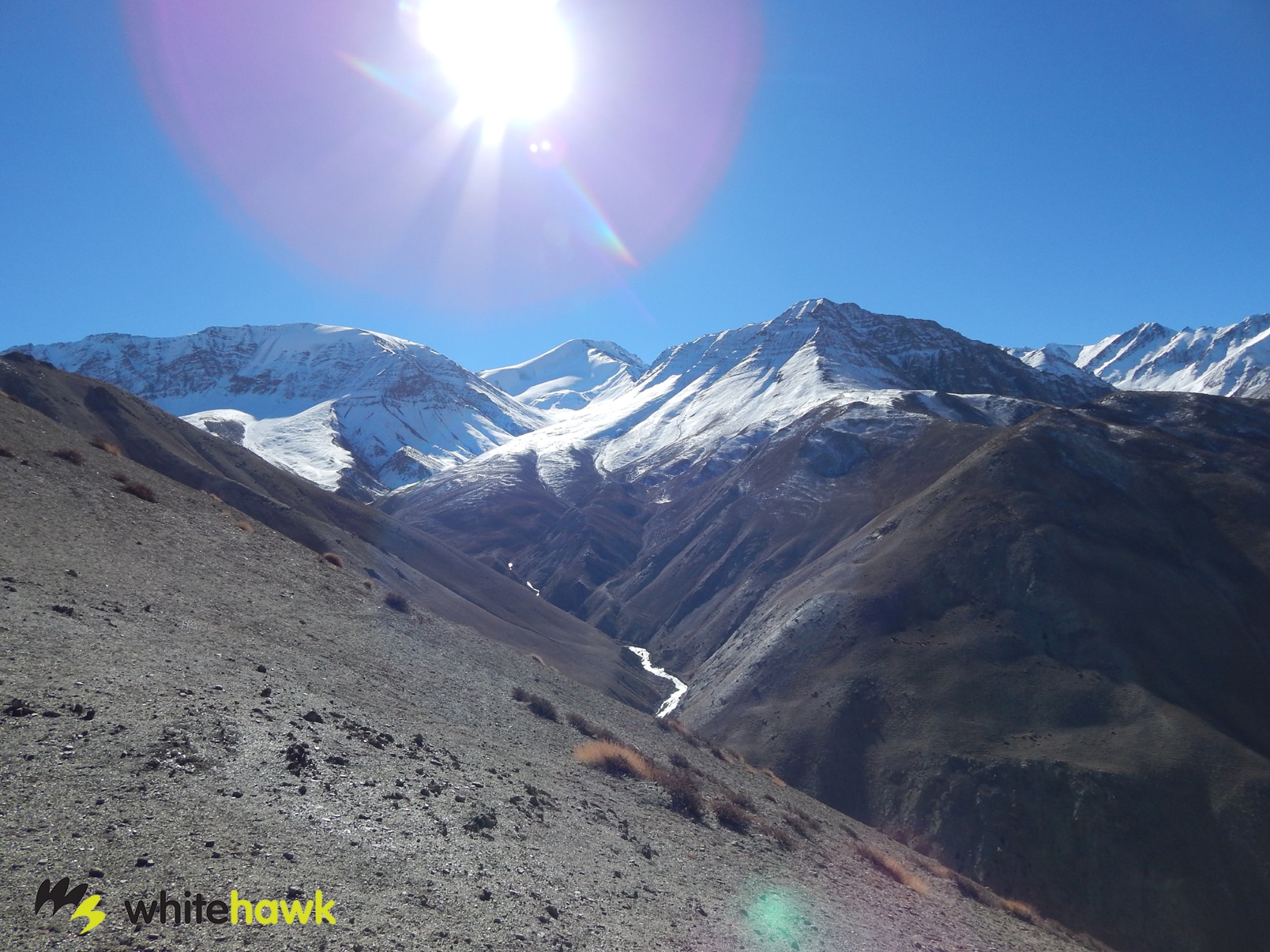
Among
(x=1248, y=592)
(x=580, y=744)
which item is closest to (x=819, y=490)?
(x=1248, y=592)

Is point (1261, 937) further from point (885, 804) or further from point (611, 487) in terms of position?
point (611, 487)

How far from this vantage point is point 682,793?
16609 millimetres

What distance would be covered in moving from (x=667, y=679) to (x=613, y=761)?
62205 mm

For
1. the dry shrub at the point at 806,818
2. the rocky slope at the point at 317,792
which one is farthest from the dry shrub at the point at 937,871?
the dry shrub at the point at 806,818

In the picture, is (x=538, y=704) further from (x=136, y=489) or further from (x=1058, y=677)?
(x=1058, y=677)

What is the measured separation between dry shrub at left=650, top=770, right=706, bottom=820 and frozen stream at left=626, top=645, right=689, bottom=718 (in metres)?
41.4

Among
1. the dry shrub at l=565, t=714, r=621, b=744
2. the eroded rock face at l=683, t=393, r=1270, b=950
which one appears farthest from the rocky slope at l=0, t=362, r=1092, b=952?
the eroded rock face at l=683, t=393, r=1270, b=950

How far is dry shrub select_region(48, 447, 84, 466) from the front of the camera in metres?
22.1

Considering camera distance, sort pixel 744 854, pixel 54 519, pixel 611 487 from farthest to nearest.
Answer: pixel 611 487, pixel 54 519, pixel 744 854

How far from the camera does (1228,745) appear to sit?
4006 centimetres

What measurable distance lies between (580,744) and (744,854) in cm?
555

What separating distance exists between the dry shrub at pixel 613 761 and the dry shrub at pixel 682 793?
34 cm

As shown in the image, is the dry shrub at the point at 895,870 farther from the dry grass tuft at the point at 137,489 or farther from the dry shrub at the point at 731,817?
the dry grass tuft at the point at 137,489

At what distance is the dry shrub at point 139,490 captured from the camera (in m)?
22.3
